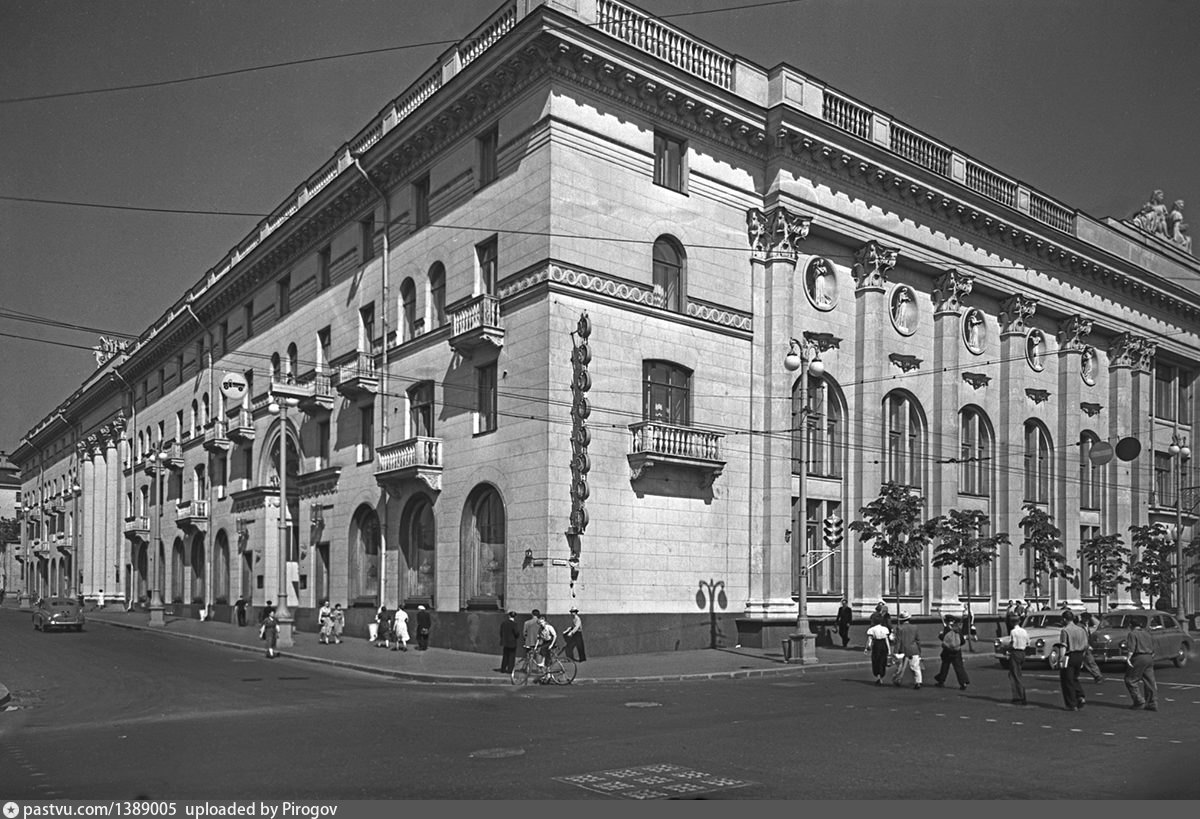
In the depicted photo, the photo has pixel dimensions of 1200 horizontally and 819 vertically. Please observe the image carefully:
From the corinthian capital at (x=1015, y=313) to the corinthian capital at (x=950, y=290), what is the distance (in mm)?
4215

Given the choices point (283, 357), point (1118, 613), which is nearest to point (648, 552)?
point (1118, 613)

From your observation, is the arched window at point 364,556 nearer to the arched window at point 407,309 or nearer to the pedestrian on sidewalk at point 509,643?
the arched window at point 407,309

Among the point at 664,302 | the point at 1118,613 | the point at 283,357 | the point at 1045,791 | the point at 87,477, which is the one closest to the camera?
the point at 1045,791

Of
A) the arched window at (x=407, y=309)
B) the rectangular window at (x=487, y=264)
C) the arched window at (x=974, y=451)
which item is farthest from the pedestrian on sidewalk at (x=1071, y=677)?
the arched window at (x=407, y=309)

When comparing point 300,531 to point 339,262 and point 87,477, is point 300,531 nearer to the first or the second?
point 339,262

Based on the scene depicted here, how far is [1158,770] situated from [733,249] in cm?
2591

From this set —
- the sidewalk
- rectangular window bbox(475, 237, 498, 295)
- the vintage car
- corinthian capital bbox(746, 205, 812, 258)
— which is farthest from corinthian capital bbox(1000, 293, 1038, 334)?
rectangular window bbox(475, 237, 498, 295)

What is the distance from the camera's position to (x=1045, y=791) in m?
11.6

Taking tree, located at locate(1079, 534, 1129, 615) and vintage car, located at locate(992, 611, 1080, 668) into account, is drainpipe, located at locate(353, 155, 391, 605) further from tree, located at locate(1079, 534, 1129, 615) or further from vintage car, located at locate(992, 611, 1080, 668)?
tree, located at locate(1079, 534, 1129, 615)

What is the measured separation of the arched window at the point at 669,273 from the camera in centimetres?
3503

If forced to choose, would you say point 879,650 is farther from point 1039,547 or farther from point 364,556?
point 364,556

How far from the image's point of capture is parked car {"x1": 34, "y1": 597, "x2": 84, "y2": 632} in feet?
160

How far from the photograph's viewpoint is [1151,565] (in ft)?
163

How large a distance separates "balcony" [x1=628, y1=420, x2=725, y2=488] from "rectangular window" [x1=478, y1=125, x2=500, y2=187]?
9722 mm
